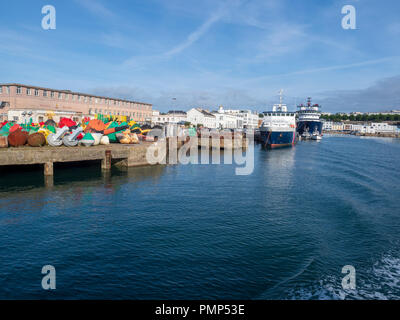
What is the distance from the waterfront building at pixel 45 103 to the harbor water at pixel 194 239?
35841mm

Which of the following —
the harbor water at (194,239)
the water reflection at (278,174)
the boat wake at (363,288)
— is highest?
the water reflection at (278,174)

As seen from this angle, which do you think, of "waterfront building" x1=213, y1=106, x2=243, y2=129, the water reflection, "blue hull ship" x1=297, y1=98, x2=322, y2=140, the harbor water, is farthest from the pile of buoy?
"waterfront building" x1=213, y1=106, x2=243, y2=129

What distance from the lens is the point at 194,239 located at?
59.7 feet

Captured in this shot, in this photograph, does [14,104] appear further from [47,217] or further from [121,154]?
[47,217]

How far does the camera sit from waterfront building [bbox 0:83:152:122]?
63.1m

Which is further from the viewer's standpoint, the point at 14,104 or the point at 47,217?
the point at 14,104

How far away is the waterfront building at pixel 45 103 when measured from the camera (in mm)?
63125

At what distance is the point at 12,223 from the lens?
64.6ft

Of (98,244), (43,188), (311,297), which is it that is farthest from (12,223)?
(311,297)

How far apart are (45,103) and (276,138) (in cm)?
6152

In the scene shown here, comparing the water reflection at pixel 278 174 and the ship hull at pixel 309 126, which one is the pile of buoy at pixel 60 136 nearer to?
the water reflection at pixel 278 174

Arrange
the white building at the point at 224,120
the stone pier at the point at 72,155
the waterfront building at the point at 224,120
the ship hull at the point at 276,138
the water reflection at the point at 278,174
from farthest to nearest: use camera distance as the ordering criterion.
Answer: the waterfront building at the point at 224,120, the white building at the point at 224,120, the ship hull at the point at 276,138, the water reflection at the point at 278,174, the stone pier at the point at 72,155

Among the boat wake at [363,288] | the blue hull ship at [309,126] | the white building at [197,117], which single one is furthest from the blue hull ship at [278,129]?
the boat wake at [363,288]
